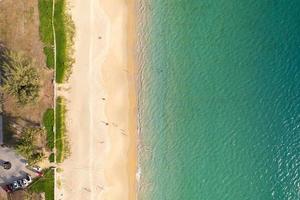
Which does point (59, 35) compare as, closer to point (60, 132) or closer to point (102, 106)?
point (102, 106)

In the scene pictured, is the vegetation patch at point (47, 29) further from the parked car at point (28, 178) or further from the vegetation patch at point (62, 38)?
the parked car at point (28, 178)

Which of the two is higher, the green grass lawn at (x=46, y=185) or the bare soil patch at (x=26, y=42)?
the bare soil patch at (x=26, y=42)

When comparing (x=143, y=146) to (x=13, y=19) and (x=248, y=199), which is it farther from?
(x=13, y=19)

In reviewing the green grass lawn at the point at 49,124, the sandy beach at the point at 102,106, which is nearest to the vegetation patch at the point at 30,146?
the green grass lawn at the point at 49,124

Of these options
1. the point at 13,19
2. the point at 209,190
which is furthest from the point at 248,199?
the point at 13,19

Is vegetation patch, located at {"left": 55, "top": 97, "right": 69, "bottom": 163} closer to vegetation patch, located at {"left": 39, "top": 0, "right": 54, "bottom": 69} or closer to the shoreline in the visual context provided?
vegetation patch, located at {"left": 39, "top": 0, "right": 54, "bottom": 69}
